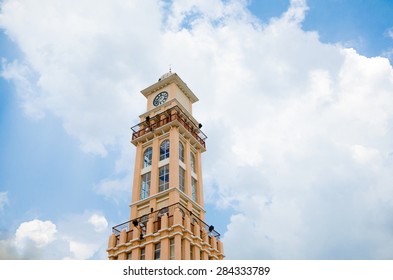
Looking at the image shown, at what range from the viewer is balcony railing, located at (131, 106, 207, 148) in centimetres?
4288

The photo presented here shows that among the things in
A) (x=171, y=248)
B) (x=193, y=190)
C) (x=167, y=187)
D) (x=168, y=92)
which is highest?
(x=168, y=92)

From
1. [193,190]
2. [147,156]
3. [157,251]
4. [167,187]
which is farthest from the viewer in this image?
[147,156]

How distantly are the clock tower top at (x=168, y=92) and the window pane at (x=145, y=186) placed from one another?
9937 mm

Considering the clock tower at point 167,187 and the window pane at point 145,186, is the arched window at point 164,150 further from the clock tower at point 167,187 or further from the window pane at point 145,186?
the window pane at point 145,186

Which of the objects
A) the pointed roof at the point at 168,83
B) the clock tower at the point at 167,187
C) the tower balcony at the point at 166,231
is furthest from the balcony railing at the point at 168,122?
the tower balcony at the point at 166,231

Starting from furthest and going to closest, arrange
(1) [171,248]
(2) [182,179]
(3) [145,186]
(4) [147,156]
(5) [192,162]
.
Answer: (5) [192,162], (4) [147,156], (3) [145,186], (2) [182,179], (1) [171,248]

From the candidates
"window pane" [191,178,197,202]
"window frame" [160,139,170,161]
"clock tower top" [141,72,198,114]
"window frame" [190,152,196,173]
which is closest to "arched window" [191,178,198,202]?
"window pane" [191,178,197,202]

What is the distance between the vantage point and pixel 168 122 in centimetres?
4262

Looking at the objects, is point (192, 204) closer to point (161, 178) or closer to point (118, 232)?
point (161, 178)

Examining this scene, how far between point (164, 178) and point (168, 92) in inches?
499

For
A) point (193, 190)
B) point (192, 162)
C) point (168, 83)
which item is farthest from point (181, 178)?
point (168, 83)

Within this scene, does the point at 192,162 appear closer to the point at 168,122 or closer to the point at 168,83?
the point at 168,122
